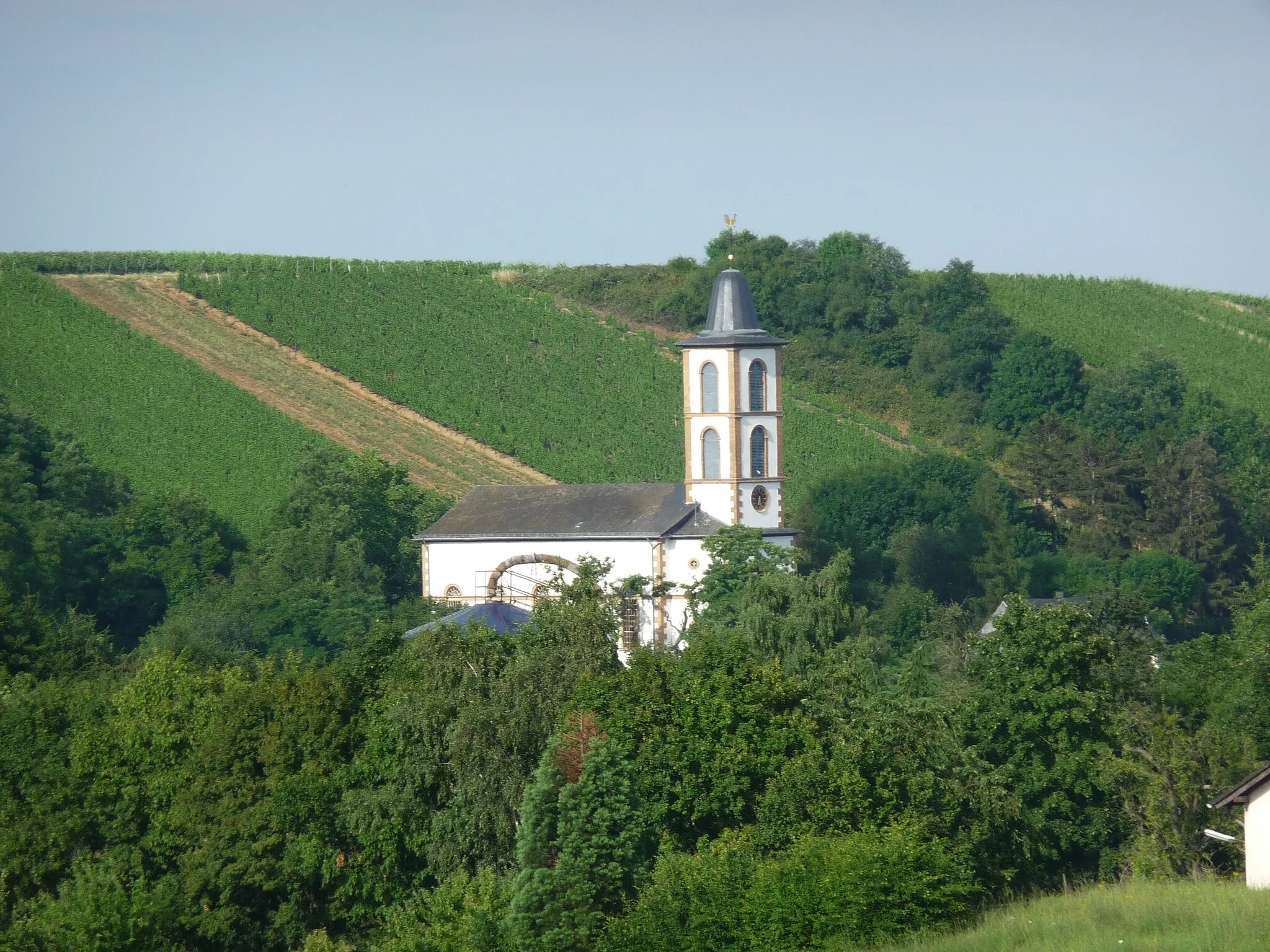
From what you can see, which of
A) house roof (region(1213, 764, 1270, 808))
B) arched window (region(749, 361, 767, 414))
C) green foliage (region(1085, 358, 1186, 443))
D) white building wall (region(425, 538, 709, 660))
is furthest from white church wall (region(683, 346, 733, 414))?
green foliage (region(1085, 358, 1186, 443))

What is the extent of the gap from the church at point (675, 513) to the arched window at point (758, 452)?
0.03 meters

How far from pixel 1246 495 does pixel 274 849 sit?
53095 mm

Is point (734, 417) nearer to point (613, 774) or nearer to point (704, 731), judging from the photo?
point (704, 731)

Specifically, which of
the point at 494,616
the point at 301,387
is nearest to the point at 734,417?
the point at 494,616

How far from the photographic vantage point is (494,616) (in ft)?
153

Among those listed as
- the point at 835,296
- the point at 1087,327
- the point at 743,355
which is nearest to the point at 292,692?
the point at 743,355

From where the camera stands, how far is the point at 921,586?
6175cm

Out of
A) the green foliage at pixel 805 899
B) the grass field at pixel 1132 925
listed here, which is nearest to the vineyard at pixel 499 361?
the green foliage at pixel 805 899

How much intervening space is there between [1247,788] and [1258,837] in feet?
2.28

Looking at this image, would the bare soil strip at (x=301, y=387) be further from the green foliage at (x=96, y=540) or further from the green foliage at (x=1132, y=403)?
the green foliage at (x=1132, y=403)

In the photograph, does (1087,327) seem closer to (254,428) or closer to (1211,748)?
(254,428)

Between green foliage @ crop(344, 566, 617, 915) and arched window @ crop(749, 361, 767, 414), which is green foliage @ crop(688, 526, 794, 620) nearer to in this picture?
arched window @ crop(749, 361, 767, 414)

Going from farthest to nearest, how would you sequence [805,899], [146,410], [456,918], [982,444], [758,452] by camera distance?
[982,444] < [146,410] < [758,452] < [456,918] < [805,899]

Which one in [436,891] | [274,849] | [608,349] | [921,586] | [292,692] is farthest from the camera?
[608,349]
